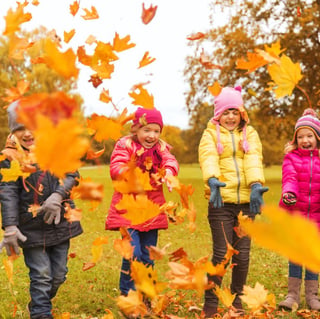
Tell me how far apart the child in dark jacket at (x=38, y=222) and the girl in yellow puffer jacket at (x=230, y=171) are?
971 mm


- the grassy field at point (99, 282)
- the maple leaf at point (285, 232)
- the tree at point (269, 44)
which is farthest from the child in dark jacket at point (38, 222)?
the tree at point (269, 44)

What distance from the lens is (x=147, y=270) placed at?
1909mm

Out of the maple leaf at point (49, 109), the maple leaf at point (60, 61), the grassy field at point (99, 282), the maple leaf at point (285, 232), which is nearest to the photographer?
the maple leaf at point (285, 232)

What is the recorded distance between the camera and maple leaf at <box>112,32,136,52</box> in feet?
5.97

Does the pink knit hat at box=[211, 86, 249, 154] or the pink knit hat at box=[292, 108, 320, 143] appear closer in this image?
the pink knit hat at box=[211, 86, 249, 154]

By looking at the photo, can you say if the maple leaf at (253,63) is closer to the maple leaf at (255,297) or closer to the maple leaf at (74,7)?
the maple leaf at (74,7)

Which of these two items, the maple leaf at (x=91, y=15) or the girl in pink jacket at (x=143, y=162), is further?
the girl in pink jacket at (x=143, y=162)

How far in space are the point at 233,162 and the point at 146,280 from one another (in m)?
1.60

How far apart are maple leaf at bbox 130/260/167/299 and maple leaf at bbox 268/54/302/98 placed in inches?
34.6

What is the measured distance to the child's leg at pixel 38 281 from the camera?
3.02m

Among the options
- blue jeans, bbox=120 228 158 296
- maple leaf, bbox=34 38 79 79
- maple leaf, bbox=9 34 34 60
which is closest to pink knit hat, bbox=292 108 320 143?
blue jeans, bbox=120 228 158 296

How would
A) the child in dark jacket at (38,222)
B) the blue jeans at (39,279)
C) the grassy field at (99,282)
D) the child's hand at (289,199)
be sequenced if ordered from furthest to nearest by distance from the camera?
the grassy field at (99,282)
the child's hand at (289,199)
the blue jeans at (39,279)
the child in dark jacket at (38,222)

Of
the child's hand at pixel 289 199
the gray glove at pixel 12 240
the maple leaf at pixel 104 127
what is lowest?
the gray glove at pixel 12 240

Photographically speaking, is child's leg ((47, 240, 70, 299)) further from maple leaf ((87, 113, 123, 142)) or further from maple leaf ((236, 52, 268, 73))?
maple leaf ((236, 52, 268, 73))
